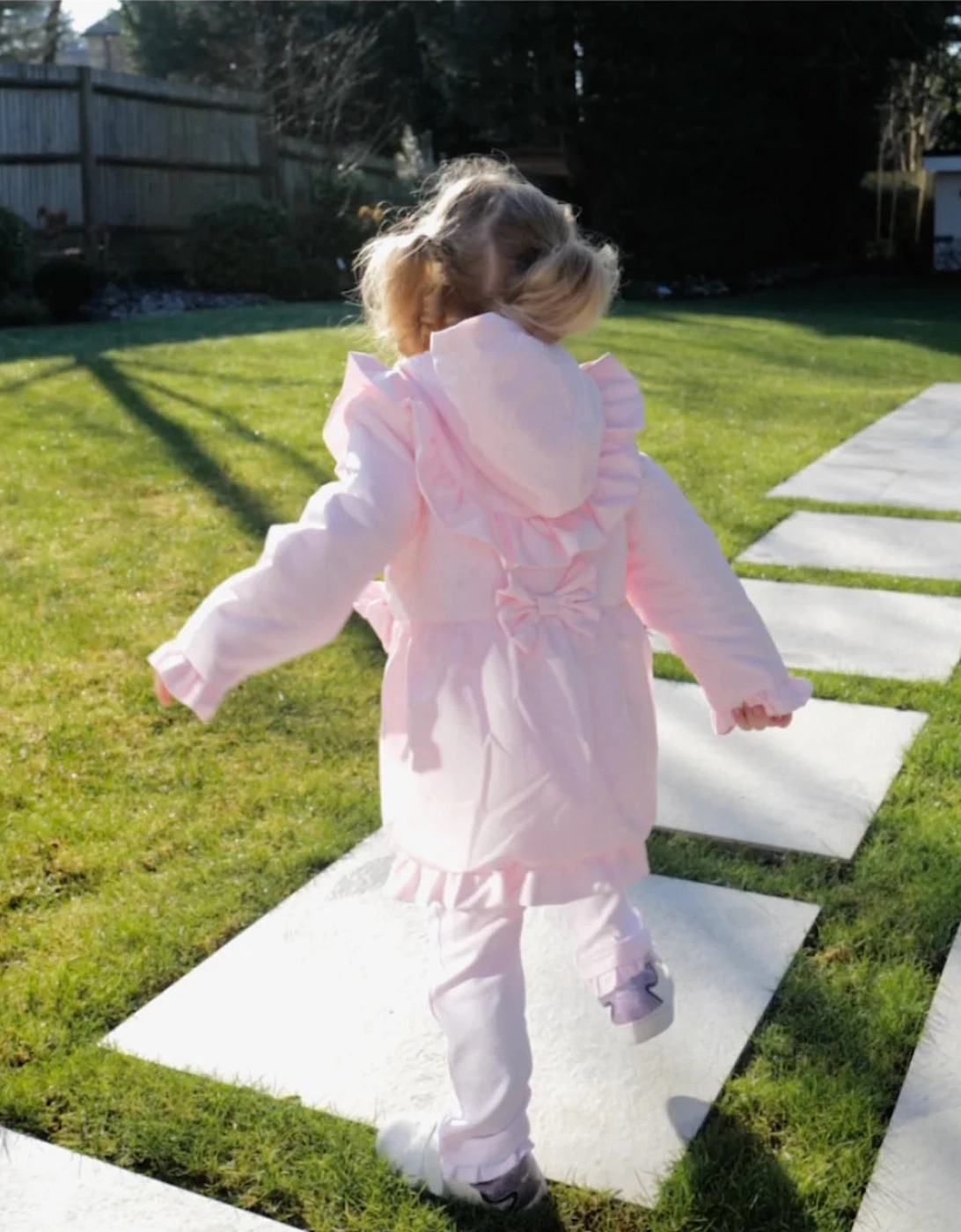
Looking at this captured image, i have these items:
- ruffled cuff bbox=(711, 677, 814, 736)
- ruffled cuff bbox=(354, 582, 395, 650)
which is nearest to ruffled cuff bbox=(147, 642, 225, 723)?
ruffled cuff bbox=(354, 582, 395, 650)

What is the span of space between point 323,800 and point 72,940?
66 cm

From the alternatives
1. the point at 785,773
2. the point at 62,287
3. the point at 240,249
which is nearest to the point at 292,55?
the point at 240,249

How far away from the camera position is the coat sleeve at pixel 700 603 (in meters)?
1.94

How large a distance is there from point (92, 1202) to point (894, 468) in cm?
519

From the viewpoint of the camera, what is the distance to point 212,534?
4895 mm

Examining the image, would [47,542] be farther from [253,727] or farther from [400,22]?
[400,22]

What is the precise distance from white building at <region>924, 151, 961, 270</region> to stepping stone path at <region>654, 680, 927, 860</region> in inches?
883

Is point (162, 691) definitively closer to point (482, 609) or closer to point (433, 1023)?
point (482, 609)

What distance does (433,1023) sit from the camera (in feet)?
7.15

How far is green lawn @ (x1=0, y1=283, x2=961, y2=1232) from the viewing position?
189 centimetres

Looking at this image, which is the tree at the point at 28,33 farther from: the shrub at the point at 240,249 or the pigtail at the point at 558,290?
the pigtail at the point at 558,290

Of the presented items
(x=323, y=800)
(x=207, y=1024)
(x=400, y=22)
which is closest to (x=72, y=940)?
(x=207, y=1024)

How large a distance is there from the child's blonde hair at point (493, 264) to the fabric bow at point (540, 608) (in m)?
0.32

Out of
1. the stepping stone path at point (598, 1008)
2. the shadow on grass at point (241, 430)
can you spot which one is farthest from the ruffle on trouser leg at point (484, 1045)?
the shadow on grass at point (241, 430)
